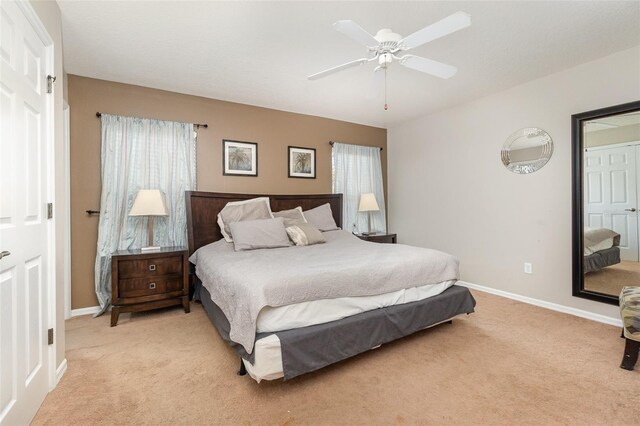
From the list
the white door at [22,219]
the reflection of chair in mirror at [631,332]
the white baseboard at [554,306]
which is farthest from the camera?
the white baseboard at [554,306]

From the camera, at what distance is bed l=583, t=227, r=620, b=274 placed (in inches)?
113

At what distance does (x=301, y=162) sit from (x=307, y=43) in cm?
210

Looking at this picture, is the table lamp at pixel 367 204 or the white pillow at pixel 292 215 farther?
the table lamp at pixel 367 204

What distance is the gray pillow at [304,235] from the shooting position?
3.41 metres

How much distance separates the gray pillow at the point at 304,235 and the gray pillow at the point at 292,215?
172 millimetres

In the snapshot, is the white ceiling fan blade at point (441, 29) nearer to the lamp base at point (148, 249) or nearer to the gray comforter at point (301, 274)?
the gray comforter at point (301, 274)

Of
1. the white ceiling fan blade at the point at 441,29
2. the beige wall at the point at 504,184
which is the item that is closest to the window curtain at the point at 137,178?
the white ceiling fan blade at the point at 441,29

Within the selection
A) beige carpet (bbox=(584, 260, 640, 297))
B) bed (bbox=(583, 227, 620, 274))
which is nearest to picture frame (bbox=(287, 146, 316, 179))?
bed (bbox=(583, 227, 620, 274))

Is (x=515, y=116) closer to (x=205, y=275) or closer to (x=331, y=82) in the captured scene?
(x=331, y=82)

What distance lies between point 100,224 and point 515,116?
4.81m

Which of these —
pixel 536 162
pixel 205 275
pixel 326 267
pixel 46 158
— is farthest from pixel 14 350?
pixel 536 162

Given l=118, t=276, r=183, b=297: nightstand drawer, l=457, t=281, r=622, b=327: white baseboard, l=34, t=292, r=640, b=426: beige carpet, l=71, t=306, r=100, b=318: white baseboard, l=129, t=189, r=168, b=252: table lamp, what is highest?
l=129, t=189, r=168, b=252: table lamp

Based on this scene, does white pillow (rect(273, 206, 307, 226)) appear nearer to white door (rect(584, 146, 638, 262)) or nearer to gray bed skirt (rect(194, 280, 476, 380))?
gray bed skirt (rect(194, 280, 476, 380))

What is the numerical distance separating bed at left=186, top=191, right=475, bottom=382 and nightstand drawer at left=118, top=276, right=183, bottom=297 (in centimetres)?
29
